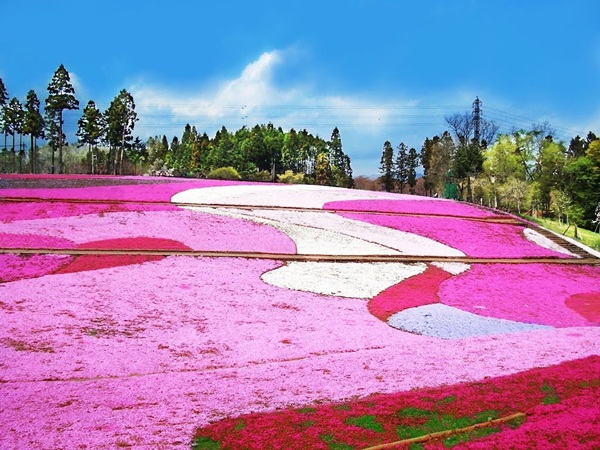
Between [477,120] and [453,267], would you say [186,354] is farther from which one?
[477,120]

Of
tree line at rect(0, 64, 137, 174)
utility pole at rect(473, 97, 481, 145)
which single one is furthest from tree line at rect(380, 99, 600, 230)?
tree line at rect(0, 64, 137, 174)

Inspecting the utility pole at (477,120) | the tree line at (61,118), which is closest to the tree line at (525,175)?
the utility pole at (477,120)

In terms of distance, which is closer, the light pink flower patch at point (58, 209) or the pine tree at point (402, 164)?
the light pink flower patch at point (58, 209)

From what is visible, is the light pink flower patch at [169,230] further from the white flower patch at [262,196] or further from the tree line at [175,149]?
the tree line at [175,149]

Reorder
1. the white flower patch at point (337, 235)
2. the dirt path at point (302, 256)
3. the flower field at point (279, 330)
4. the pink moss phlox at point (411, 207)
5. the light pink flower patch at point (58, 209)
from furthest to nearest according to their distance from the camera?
the pink moss phlox at point (411, 207) < the light pink flower patch at point (58, 209) < the white flower patch at point (337, 235) < the dirt path at point (302, 256) < the flower field at point (279, 330)

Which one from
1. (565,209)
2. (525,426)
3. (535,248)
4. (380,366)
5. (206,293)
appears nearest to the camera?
(525,426)

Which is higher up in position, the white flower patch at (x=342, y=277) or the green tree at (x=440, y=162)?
the green tree at (x=440, y=162)

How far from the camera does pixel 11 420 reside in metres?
8.47

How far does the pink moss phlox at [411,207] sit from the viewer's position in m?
39.9

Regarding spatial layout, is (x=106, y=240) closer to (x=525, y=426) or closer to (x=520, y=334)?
(x=520, y=334)

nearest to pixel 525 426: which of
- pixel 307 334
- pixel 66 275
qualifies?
pixel 307 334

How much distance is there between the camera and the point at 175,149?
144m

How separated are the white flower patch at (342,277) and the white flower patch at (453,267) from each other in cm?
101

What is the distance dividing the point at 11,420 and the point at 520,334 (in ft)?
44.5
